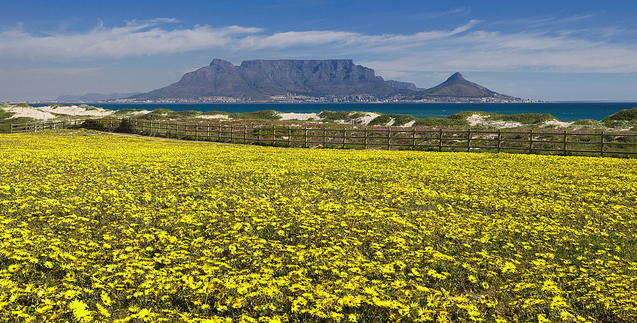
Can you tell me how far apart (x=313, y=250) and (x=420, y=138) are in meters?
22.2

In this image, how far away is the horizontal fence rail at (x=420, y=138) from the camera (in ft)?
85.3

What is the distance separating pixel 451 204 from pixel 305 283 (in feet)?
21.9

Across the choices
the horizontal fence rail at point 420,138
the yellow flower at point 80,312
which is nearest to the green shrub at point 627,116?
the horizontal fence rail at point 420,138

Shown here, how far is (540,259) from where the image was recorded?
6.82 metres

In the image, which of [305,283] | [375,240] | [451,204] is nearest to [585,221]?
[451,204]

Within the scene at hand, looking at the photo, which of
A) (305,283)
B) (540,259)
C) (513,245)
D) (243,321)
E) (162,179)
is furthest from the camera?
(162,179)

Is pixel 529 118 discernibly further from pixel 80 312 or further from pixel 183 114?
pixel 183 114

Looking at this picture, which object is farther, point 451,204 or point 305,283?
point 451,204

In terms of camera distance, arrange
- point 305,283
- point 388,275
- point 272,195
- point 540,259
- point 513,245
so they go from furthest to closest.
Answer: point 272,195, point 513,245, point 540,259, point 388,275, point 305,283

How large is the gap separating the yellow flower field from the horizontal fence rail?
12.8 meters

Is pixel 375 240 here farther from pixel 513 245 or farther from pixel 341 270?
pixel 513 245

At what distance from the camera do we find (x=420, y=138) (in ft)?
91.2

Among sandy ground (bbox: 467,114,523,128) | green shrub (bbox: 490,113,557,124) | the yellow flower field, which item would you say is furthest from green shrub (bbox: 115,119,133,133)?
green shrub (bbox: 490,113,557,124)

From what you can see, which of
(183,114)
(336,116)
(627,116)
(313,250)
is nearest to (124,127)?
(183,114)
